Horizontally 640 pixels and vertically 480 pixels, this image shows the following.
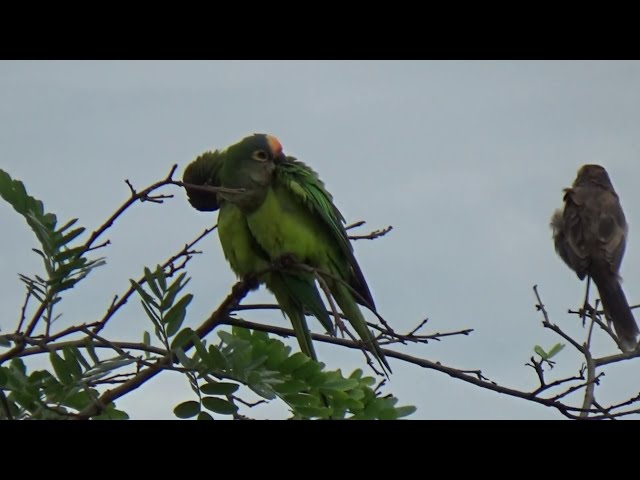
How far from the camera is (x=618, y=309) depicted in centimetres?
624

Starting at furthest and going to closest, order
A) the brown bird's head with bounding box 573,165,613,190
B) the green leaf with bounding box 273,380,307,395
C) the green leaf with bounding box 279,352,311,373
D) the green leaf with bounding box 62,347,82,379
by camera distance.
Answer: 1. the brown bird's head with bounding box 573,165,613,190
2. the green leaf with bounding box 279,352,311,373
3. the green leaf with bounding box 273,380,307,395
4. the green leaf with bounding box 62,347,82,379

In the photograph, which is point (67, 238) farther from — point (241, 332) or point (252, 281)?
point (252, 281)

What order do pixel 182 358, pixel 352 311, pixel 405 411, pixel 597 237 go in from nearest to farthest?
pixel 182 358 < pixel 405 411 < pixel 352 311 < pixel 597 237

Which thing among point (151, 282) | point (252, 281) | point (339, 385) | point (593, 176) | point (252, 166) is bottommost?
point (339, 385)

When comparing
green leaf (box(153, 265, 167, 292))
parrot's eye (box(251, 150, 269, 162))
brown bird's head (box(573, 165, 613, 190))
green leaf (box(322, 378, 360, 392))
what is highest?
brown bird's head (box(573, 165, 613, 190))

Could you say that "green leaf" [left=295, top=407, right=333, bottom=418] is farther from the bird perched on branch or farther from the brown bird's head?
the brown bird's head

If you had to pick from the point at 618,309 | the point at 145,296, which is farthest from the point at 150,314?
the point at 618,309

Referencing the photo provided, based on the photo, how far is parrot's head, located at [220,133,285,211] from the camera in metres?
4.18

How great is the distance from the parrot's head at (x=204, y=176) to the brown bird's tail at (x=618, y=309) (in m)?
2.91

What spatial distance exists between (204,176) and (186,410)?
2.30 meters

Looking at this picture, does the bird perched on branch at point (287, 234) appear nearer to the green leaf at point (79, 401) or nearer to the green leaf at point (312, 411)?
the green leaf at point (312, 411)

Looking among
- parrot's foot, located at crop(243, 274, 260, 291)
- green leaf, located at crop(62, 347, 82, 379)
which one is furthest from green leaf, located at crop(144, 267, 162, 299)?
parrot's foot, located at crop(243, 274, 260, 291)

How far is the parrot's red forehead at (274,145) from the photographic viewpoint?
4.35m
